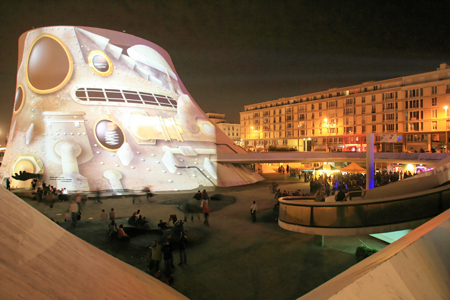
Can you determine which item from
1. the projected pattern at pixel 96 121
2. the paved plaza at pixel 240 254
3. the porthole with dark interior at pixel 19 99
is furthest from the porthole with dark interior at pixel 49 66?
the paved plaza at pixel 240 254

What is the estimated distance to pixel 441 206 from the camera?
24.3 feet

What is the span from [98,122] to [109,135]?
1.25 meters

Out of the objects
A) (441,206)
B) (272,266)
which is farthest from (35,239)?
(441,206)

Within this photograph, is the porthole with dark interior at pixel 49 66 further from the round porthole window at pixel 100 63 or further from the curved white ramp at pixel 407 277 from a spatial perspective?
the curved white ramp at pixel 407 277

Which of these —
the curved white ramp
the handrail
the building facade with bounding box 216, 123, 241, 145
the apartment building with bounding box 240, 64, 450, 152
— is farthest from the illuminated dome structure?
the building facade with bounding box 216, 123, 241, 145

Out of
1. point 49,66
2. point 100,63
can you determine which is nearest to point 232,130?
point 100,63

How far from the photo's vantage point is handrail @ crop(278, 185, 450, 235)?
24.5ft

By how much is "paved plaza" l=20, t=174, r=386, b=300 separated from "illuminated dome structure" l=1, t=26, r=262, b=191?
217 inches

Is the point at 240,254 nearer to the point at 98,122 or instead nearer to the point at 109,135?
the point at 109,135

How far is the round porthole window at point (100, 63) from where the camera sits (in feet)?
67.1

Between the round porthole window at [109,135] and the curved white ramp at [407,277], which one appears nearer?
the curved white ramp at [407,277]

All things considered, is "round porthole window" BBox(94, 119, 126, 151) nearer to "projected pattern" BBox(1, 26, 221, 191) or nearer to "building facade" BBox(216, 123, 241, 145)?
"projected pattern" BBox(1, 26, 221, 191)

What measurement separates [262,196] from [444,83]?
1570 inches

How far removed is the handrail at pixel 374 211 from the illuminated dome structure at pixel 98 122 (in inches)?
489
